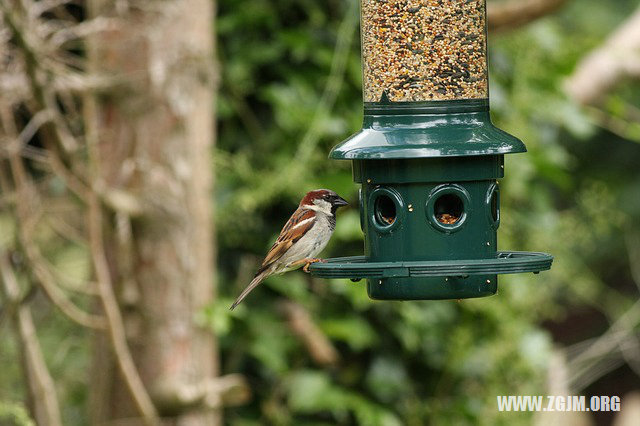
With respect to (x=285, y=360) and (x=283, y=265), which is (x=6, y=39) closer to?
(x=283, y=265)

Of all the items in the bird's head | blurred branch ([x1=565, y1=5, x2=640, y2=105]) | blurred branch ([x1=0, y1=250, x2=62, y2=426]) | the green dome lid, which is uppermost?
the green dome lid

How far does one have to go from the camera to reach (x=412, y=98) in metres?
4.02

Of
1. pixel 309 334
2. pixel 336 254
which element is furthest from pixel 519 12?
pixel 309 334

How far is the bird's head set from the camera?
15.1 ft

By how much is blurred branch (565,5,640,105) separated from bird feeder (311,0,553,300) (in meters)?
3.01

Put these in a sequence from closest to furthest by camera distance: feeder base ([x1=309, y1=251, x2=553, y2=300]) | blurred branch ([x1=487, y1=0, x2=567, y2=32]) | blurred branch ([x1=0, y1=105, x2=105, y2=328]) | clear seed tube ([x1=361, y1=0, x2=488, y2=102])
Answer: feeder base ([x1=309, y1=251, x2=553, y2=300])
clear seed tube ([x1=361, y1=0, x2=488, y2=102])
blurred branch ([x1=0, y1=105, x2=105, y2=328])
blurred branch ([x1=487, y1=0, x2=567, y2=32])

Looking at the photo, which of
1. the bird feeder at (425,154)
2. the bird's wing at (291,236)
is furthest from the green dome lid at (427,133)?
the bird's wing at (291,236)

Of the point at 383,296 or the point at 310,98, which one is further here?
the point at 310,98

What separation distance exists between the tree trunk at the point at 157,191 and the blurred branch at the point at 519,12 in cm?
169

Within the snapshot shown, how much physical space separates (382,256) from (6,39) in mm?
1970

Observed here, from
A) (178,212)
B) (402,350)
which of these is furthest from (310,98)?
(402,350)

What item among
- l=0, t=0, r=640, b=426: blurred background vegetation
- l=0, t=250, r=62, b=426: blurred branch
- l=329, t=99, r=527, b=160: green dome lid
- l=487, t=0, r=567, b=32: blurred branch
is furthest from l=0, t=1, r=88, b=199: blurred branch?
l=487, t=0, r=567, b=32: blurred branch

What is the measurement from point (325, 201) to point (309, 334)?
1.53 meters

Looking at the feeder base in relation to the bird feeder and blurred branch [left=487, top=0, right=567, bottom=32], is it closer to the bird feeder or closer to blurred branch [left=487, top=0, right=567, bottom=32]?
the bird feeder
